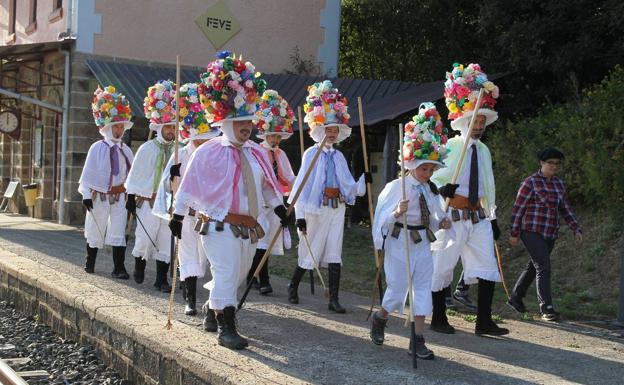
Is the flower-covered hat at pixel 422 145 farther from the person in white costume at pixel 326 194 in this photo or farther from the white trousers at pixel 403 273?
the person in white costume at pixel 326 194

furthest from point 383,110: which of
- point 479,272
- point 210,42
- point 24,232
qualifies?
point 479,272

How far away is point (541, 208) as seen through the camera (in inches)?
339

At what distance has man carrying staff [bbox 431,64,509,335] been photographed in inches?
281

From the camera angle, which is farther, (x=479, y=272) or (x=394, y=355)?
(x=479, y=272)

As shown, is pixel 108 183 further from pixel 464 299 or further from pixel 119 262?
pixel 464 299

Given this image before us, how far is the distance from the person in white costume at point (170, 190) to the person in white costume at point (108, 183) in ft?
5.23

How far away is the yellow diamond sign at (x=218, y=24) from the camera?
2055 cm

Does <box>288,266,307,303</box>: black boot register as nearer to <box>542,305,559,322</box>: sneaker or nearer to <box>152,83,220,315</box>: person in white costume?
<box>152,83,220,315</box>: person in white costume

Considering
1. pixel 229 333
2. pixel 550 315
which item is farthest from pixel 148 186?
pixel 550 315

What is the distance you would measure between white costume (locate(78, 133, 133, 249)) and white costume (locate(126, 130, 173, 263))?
2.68 ft

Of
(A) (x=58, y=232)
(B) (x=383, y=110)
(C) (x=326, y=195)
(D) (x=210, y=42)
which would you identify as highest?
(D) (x=210, y=42)

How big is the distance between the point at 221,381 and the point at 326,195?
3789 millimetres

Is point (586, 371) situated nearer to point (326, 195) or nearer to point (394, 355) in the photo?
point (394, 355)

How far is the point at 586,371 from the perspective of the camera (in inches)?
232
